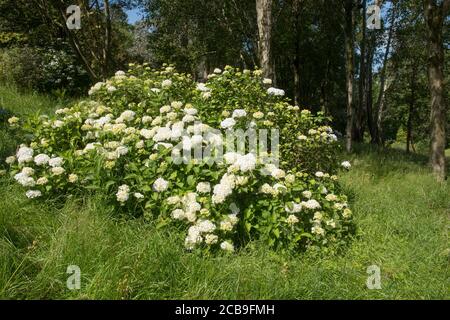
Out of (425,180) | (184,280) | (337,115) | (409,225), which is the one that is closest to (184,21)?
(425,180)

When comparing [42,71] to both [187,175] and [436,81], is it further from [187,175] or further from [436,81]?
[436,81]

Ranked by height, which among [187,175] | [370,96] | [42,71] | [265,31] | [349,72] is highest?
[265,31]

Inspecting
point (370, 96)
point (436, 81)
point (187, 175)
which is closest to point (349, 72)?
point (436, 81)

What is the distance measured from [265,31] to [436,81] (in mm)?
4114

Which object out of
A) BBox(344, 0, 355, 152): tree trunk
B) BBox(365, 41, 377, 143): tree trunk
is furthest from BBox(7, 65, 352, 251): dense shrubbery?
BBox(365, 41, 377, 143): tree trunk

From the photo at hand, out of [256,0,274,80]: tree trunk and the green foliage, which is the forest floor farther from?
[256,0,274,80]: tree trunk

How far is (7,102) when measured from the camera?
8.92 meters

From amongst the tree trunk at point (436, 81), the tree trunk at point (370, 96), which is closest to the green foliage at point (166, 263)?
the tree trunk at point (436, 81)

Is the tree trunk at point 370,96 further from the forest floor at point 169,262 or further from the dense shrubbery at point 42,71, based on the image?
the forest floor at point 169,262

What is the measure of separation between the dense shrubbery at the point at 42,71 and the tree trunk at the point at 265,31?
228 inches

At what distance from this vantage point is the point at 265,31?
25.4ft

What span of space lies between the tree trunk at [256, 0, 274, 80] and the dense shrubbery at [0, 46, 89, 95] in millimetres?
5790

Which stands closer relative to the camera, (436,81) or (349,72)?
(436,81)
